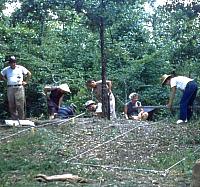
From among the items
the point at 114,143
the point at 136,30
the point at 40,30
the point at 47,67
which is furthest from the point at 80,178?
the point at 136,30

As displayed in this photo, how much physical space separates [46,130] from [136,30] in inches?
357

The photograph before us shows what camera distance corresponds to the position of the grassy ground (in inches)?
218

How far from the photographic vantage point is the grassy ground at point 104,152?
18.2 ft

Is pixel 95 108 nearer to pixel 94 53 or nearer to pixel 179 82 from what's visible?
pixel 179 82

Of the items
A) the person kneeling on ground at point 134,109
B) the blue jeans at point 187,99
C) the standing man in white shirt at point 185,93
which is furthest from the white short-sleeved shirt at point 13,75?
the blue jeans at point 187,99

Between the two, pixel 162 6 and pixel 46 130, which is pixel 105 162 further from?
pixel 162 6

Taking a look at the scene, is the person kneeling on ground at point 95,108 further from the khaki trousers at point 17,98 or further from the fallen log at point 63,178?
the fallen log at point 63,178

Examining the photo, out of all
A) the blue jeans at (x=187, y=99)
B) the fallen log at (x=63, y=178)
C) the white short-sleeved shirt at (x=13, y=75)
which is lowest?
the fallen log at (x=63, y=178)

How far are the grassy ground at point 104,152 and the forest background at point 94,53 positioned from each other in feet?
11.8

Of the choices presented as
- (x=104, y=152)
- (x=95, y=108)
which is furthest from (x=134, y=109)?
(x=104, y=152)

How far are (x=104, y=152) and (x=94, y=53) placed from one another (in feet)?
28.9

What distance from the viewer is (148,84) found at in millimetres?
15617

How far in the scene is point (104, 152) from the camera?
22.6ft

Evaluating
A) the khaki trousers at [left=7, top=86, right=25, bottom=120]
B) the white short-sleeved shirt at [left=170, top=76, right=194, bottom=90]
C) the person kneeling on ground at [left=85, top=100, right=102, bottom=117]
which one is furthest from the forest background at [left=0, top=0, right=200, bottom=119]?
the white short-sleeved shirt at [left=170, top=76, right=194, bottom=90]
